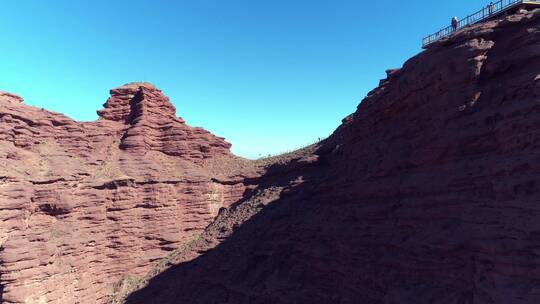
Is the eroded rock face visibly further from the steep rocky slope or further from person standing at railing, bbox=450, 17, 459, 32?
person standing at railing, bbox=450, 17, 459, 32

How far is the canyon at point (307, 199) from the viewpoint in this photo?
505 inches

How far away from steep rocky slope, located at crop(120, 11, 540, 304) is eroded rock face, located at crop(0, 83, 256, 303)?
31.8ft

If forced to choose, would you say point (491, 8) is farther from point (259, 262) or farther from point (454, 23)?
point (259, 262)

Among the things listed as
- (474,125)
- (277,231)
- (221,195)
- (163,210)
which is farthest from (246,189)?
(474,125)

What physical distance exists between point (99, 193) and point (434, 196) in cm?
2656

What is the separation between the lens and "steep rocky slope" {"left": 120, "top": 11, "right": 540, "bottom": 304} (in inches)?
471

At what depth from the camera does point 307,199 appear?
29.1 metres

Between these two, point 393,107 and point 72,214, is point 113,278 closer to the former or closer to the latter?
point 72,214

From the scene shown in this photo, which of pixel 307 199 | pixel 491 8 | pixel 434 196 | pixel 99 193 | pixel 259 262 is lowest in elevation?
pixel 259 262

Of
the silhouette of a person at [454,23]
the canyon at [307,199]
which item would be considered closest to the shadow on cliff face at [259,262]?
the canyon at [307,199]

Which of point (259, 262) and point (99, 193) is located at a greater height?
point (99, 193)

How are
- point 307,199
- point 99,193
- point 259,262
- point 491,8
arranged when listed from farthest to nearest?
point 99,193
point 307,199
point 259,262
point 491,8

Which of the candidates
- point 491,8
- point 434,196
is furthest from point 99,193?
point 491,8

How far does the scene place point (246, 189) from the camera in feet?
132
